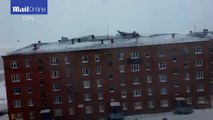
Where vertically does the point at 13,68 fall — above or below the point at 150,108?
above

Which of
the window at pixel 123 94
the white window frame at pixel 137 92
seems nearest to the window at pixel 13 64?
the window at pixel 123 94

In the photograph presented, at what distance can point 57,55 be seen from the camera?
1898 cm

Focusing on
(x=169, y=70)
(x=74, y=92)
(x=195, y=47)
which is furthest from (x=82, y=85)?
(x=195, y=47)

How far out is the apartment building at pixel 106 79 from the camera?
18938 mm

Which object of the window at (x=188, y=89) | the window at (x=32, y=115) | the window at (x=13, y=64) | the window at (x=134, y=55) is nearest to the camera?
the window at (x=13, y=64)

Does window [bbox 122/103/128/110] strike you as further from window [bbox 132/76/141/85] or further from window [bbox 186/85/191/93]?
window [bbox 186/85/191/93]

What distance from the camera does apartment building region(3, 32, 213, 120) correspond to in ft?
62.1

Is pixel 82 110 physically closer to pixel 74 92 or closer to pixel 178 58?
pixel 74 92

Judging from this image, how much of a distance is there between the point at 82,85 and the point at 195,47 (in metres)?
7.06

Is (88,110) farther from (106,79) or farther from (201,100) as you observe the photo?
(201,100)

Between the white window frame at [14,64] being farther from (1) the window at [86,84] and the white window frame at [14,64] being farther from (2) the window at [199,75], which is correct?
(2) the window at [199,75]

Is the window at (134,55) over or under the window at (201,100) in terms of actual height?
over

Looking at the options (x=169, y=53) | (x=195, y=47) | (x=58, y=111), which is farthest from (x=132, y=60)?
(x=58, y=111)

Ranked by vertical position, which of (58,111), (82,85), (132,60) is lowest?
(58,111)
